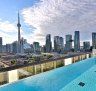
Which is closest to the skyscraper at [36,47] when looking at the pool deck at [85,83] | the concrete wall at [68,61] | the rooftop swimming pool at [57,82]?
the concrete wall at [68,61]

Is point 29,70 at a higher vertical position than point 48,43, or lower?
lower

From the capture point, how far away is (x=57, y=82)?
677cm

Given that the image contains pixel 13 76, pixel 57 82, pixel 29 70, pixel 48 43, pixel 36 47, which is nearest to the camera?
pixel 13 76

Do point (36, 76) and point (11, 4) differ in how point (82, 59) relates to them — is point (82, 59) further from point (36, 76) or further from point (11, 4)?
point (11, 4)

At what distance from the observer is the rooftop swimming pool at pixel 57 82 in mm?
5725

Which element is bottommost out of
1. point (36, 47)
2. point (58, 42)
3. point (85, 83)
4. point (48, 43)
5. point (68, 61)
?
point (85, 83)

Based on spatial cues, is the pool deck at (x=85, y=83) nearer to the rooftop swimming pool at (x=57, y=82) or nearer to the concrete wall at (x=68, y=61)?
the rooftop swimming pool at (x=57, y=82)

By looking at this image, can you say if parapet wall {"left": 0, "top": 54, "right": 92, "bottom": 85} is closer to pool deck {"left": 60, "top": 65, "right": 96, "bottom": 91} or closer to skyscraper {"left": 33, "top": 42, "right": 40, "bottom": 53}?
pool deck {"left": 60, "top": 65, "right": 96, "bottom": 91}

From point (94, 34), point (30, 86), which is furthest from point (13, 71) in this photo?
→ point (94, 34)

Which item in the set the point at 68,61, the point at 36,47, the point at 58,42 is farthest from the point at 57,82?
the point at 36,47

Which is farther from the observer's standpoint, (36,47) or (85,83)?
(36,47)

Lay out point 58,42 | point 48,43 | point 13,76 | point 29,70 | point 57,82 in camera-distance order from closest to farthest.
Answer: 1. point 13,76
2. point 29,70
3. point 57,82
4. point 58,42
5. point 48,43

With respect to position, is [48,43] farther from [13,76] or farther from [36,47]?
[13,76]

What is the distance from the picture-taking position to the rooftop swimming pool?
5.73m
